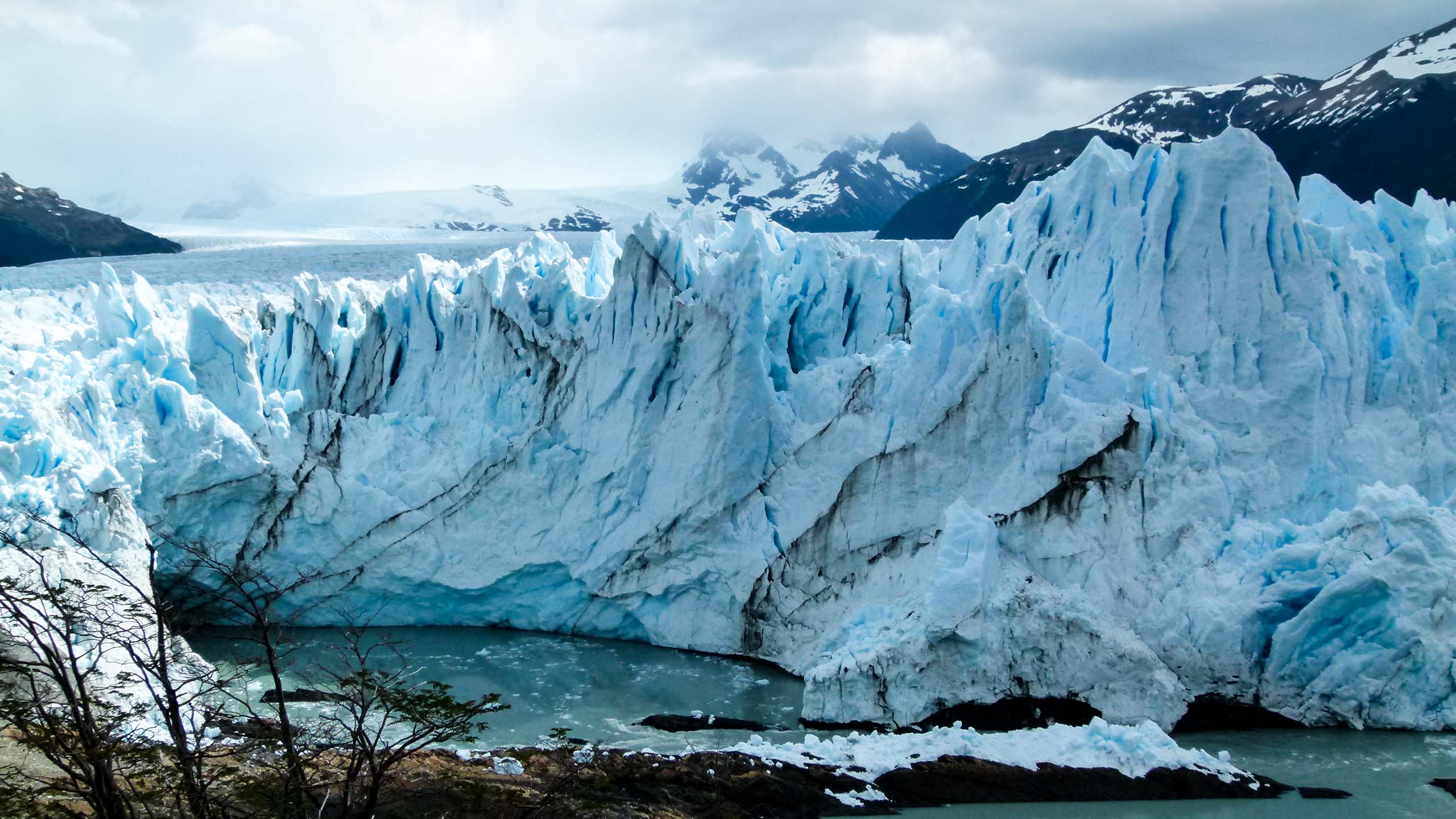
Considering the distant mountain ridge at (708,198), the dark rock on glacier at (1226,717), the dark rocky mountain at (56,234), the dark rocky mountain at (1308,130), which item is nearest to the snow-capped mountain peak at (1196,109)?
the dark rocky mountain at (1308,130)

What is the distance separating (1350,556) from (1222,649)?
62.5 inches

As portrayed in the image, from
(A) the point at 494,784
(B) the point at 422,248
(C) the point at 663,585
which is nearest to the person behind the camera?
(A) the point at 494,784

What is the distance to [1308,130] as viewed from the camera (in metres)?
28.7

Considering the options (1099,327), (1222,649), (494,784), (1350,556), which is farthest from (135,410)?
(1350,556)

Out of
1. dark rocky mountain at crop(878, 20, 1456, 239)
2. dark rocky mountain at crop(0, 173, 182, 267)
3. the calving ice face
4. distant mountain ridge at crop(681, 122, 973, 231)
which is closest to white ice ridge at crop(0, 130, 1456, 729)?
A: the calving ice face

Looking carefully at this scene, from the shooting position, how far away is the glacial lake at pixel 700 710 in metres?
9.60

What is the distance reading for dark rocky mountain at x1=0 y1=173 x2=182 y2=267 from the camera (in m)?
28.5

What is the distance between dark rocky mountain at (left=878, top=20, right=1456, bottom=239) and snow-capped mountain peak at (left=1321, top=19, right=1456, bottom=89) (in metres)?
0.03

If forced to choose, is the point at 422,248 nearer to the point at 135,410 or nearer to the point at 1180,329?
the point at 135,410

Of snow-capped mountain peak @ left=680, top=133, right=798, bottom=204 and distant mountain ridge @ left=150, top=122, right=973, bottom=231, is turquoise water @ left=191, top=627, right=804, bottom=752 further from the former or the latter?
snow-capped mountain peak @ left=680, top=133, right=798, bottom=204

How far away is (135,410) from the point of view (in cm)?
1462

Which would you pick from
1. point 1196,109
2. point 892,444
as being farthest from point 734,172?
point 892,444

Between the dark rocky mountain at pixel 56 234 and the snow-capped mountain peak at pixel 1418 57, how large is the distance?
32.1 meters

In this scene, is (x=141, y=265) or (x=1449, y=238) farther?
(x=141, y=265)
